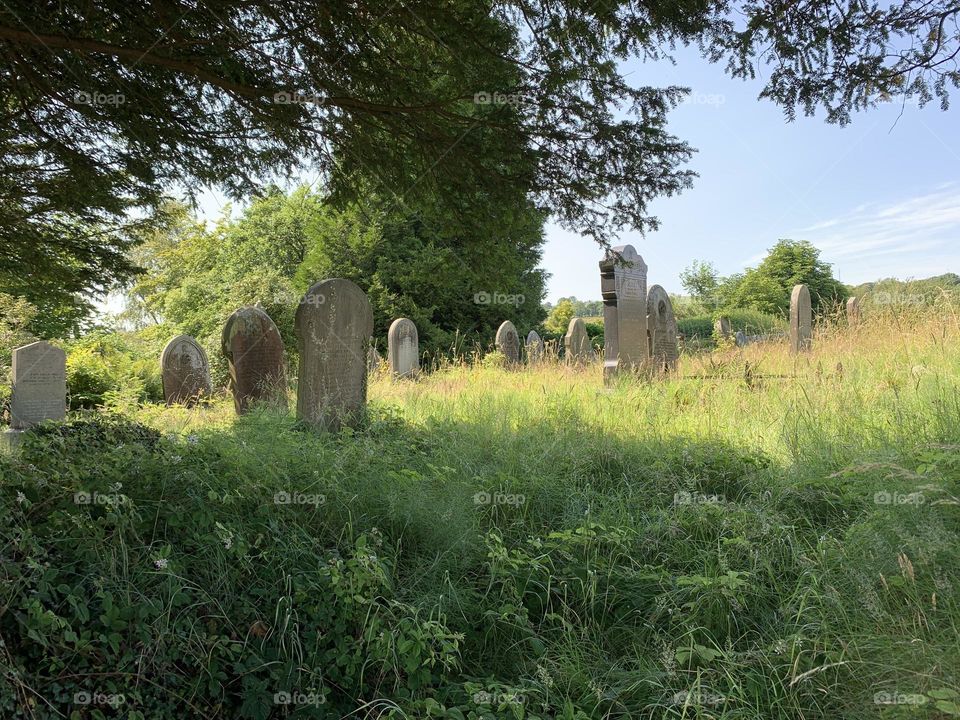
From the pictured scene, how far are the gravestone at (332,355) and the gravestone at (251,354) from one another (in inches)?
115

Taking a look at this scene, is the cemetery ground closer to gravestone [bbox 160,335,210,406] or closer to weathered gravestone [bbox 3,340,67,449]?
weathered gravestone [bbox 3,340,67,449]

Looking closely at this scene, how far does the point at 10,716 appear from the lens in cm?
245

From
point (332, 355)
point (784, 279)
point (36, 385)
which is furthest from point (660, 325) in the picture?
point (784, 279)

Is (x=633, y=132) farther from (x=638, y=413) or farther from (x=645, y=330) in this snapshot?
(x=645, y=330)

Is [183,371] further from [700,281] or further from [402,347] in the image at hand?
[700,281]

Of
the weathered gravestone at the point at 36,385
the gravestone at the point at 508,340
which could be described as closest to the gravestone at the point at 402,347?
the gravestone at the point at 508,340

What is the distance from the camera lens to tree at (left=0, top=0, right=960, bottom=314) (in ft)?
15.2

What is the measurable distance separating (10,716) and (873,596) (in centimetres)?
365

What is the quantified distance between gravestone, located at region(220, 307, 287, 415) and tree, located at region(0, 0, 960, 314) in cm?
416

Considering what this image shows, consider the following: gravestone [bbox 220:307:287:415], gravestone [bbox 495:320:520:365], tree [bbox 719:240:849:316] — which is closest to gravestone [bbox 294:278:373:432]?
gravestone [bbox 220:307:287:415]

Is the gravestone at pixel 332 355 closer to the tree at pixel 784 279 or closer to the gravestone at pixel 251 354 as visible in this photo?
the gravestone at pixel 251 354

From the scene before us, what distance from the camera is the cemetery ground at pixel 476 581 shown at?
2709 millimetres

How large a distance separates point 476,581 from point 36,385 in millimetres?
10033

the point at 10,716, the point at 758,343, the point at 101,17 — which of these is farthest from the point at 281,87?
the point at 758,343
